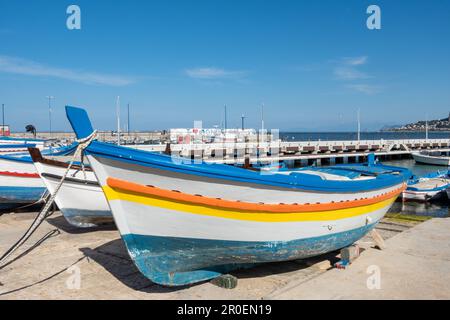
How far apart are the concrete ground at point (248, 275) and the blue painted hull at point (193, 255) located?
1.20 feet

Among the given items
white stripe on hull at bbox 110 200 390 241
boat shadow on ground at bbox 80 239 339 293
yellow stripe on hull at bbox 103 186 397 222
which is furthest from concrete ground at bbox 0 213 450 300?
yellow stripe on hull at bbox 103 186 397 222

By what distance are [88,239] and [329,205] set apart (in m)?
6.78

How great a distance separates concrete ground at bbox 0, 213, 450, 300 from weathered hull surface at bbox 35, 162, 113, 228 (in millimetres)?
914

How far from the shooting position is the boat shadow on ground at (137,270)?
7.05m

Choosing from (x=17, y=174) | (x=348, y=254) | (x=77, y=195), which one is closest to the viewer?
(x=348, y=254)

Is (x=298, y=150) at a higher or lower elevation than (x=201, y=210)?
lower

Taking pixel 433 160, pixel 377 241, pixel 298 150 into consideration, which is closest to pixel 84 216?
pixel 377 241

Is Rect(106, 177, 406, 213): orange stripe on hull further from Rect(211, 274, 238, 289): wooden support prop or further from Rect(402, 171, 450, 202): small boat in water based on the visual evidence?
Rect(402, 171, 450, 202): small boat in water

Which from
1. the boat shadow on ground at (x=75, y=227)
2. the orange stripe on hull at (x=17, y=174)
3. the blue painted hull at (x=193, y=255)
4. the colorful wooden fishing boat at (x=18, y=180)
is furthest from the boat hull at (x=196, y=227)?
the orange stripe on hull at (x=17, y=174)

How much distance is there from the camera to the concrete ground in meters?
6.61

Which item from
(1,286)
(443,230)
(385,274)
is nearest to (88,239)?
(1,286)

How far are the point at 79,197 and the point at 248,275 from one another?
19.8ft

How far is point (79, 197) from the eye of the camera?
36.8ft

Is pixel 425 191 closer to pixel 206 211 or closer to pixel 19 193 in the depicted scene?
pixel 206 211
